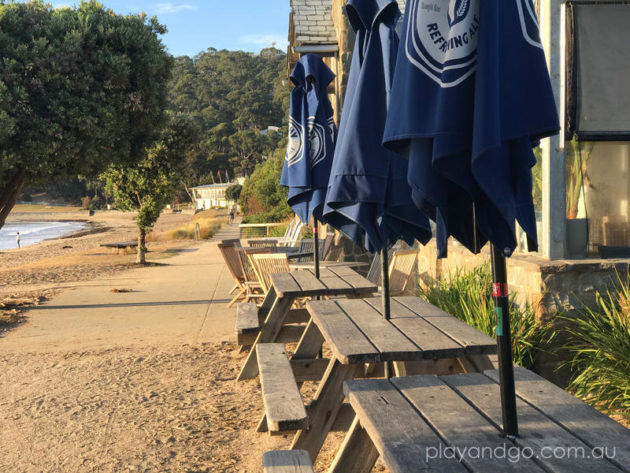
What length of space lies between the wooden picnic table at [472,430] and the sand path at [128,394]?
1.85m

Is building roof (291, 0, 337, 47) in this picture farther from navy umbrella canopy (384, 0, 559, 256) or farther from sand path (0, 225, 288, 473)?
navy umbrella canopy (384, 0, 559, 256)

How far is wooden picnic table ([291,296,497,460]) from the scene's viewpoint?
2939 millimetres

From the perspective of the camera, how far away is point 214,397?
5.44m

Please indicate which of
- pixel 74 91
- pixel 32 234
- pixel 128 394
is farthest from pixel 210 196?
pixel 128 394

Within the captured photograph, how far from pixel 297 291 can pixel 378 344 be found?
200 cm

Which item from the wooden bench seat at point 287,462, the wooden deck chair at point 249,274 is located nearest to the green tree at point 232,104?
the wooden deck chair at point 249,274

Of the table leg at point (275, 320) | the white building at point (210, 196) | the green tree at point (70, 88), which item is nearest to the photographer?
the table leg at point (275, 320)

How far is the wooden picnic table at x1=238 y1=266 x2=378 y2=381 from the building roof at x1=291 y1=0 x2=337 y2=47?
7.28 metres

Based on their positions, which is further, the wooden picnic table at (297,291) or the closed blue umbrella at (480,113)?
the wooden picnic table at (297,291)

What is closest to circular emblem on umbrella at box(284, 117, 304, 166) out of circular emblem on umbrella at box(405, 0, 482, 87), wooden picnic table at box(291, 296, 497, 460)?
wooden picnic table at box(291, 296, 497, 460)

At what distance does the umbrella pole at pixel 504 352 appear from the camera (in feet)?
6.58

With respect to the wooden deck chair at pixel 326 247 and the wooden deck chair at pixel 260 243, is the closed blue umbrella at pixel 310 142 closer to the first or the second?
the wooden deck chair at pixel 326 247

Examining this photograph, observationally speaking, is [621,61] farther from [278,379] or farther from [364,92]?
[278,379]

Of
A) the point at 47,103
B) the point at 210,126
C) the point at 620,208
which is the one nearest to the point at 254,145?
the point at 210,126
